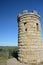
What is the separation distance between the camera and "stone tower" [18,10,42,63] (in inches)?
463

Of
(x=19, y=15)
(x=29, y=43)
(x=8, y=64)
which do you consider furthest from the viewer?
(x=19, y=15)

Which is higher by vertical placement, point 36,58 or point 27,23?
point 27,23

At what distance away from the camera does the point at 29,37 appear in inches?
473

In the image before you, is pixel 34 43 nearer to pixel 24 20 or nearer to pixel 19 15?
pixel 24 20

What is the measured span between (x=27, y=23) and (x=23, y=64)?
4.34 meters

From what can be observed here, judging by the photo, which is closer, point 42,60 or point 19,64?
point 19,64

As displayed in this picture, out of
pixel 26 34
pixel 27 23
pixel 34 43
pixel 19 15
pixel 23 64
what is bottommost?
pixel 23 64

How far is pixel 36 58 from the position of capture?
11.7 meters

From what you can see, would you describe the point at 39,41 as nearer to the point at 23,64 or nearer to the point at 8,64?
the point at 23,64

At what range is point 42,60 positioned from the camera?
40.7 feet

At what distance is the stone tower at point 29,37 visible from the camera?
1177 cm

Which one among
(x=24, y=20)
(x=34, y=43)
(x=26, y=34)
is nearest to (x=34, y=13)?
(x=24, y=20)

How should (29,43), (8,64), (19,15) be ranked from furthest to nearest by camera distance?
(19,15)
(29,43)
(8,64)

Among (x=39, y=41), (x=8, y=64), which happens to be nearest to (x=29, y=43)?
(x=39, y=41)
